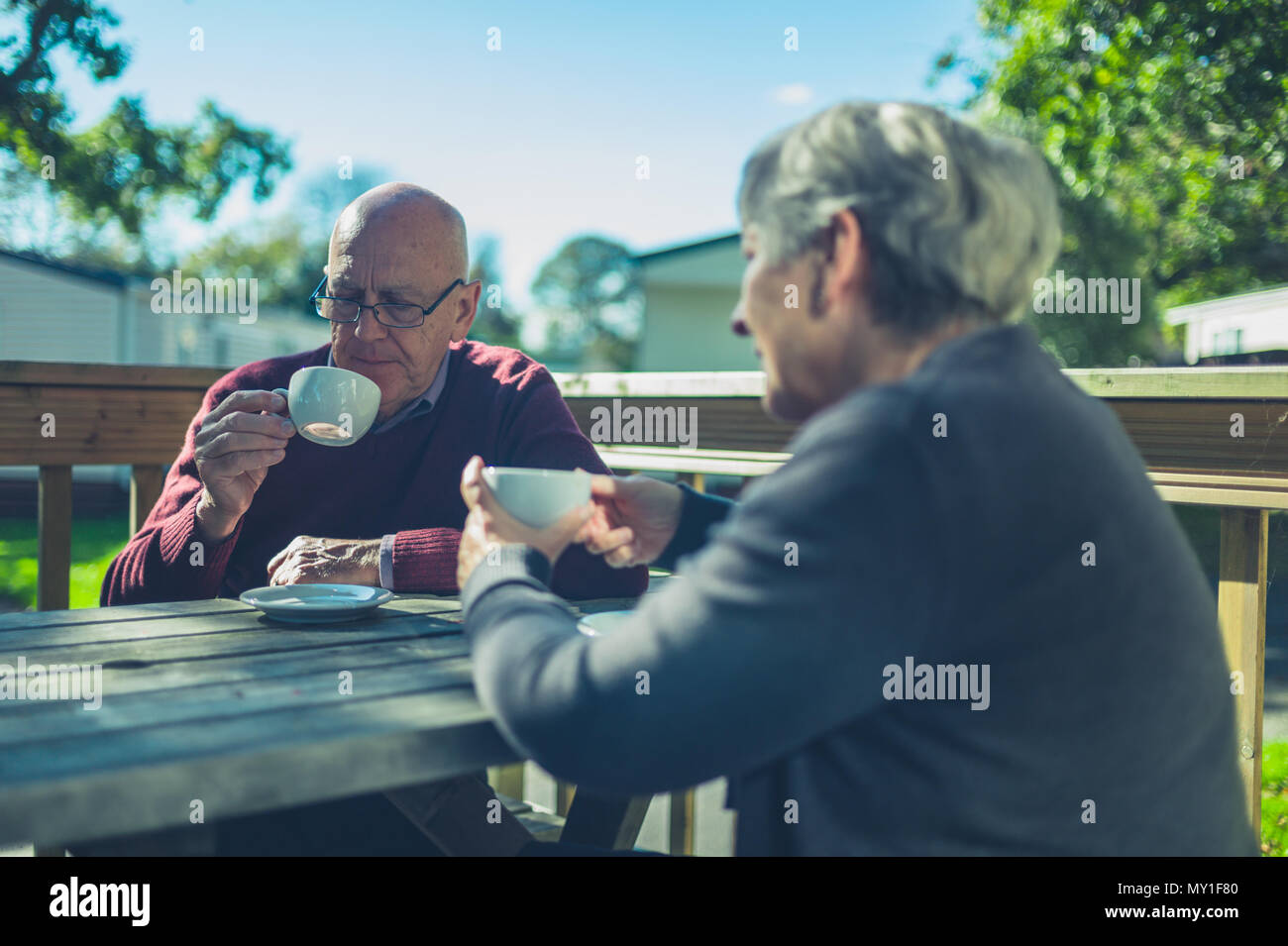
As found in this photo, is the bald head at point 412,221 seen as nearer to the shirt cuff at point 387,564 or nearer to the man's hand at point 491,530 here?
the shirt cuff at point 387,564

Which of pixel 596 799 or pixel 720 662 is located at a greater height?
pixel 720 662

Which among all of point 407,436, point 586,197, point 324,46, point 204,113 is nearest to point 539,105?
point 324,46

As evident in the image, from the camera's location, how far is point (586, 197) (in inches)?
2158

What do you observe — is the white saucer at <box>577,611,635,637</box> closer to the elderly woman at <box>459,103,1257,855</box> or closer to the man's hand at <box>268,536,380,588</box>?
the elderly woman at <box>459,103,1257,855</box>

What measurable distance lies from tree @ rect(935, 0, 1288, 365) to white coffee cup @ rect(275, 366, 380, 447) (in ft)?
12.8

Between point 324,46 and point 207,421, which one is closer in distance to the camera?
point 207,421

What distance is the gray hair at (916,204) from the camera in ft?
3.49

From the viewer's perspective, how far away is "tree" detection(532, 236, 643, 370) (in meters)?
71.2

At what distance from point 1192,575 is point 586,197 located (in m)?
55.9

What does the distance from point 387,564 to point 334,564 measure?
0.11 m

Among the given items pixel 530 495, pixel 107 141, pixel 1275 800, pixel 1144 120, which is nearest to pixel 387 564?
pixel 530 495

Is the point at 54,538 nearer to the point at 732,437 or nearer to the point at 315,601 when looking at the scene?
the point at 315,601
